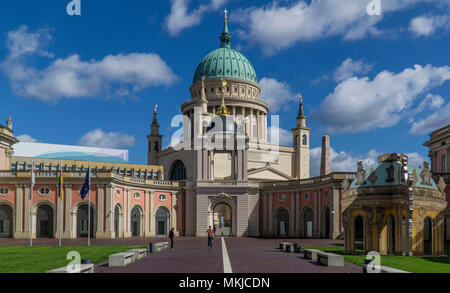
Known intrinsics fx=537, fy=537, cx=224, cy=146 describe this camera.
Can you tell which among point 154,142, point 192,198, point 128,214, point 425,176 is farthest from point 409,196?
point 154,142

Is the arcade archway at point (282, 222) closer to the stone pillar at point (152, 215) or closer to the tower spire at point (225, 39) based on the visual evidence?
the stone pillar at point (152, 215)

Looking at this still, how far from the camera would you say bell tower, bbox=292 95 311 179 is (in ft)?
342

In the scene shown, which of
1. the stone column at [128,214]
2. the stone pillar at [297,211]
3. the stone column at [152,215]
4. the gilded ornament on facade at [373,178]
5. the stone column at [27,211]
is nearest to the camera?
the gilded ornament on facade at [373,178]

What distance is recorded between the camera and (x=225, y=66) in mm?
112125

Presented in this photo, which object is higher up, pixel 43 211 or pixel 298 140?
pixel 298 140

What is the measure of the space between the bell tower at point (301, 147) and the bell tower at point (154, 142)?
29.5 m

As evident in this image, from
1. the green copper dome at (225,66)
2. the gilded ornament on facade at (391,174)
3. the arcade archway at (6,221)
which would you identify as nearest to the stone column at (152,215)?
the arcade archway at (6,221)

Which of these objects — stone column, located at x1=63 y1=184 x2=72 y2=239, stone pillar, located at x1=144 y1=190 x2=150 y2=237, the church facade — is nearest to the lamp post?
the church facade

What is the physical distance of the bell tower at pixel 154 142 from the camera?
114m

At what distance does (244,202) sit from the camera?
73438mm

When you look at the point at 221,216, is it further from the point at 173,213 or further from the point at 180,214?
the point at 173,213
